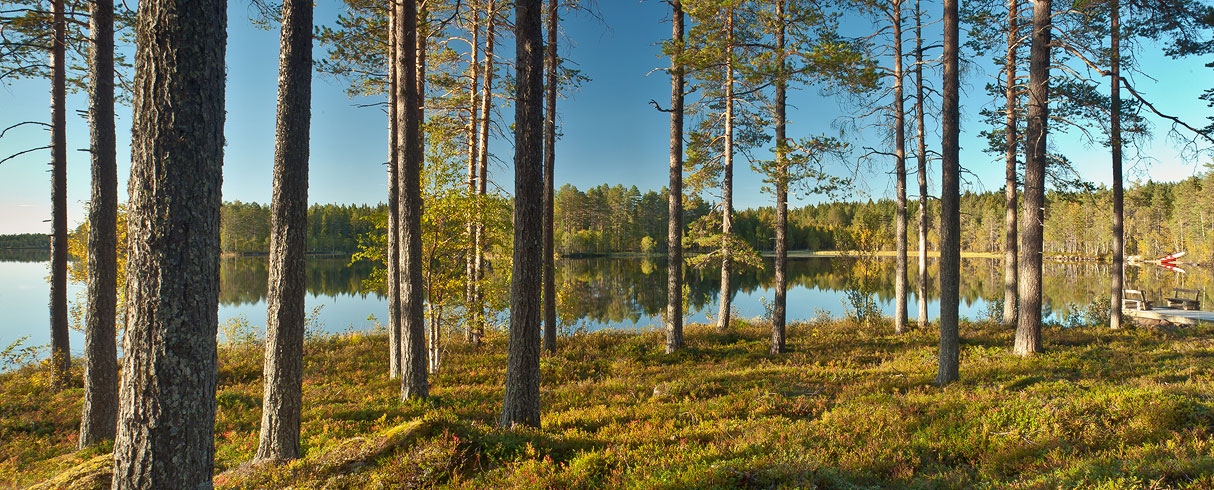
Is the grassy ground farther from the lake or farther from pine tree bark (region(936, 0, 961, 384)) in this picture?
the lake

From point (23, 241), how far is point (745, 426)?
157m

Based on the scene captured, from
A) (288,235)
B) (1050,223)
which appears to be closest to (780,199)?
(288,235)

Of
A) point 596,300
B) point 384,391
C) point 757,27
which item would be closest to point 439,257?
point 384,391

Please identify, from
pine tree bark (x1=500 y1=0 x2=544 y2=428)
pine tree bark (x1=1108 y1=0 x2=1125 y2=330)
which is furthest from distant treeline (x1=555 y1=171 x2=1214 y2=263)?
pine tree bark (x1=500 y1=0 x2=544 y2=428)

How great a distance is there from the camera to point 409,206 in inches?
304

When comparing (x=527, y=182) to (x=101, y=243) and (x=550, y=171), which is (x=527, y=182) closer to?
(x=550, y=171)

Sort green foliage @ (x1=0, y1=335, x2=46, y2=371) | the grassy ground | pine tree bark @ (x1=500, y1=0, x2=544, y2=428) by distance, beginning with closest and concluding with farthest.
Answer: the grassy ground < pine tree bark @ (x1=500, y1=0, x2=544, y2=428) < green foliage @ (x1=0, y1=335, x2=46, y2=371)

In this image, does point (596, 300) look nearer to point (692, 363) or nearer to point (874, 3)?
point (692, 363)

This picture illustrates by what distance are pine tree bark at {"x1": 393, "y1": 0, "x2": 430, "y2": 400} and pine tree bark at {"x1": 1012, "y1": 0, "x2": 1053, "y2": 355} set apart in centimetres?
1248

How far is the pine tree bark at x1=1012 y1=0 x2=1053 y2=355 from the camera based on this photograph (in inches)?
387

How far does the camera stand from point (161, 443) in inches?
124

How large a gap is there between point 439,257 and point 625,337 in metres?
6.43

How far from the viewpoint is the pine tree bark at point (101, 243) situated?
21.8 feet

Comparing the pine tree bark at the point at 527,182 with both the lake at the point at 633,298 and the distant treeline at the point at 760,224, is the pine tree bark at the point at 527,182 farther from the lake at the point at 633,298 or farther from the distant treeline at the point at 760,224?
the distant treeline at the point at 760,224
